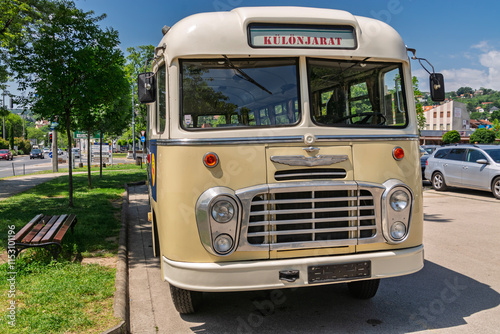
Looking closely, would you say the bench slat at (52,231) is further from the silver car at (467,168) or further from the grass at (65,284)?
the silver car at (467,168)

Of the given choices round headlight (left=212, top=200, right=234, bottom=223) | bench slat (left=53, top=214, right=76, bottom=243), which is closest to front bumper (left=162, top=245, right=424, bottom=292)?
round headlight (left=212, top=200, right=234, bottom=223)

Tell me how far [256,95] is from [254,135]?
0.41 metres

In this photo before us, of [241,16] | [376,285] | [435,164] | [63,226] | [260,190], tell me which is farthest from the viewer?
[435,164]

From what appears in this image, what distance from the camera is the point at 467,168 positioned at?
14.6 metres

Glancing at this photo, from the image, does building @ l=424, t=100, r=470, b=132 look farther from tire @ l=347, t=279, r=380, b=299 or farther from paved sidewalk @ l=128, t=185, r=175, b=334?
tire @ l=347, t=279, r=380, b=299

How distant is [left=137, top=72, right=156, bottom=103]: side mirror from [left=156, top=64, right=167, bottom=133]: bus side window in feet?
0.28

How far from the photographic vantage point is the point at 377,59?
4531mm

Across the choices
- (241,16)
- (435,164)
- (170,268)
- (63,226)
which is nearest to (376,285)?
(170,268)

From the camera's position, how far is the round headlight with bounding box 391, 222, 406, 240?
4236 millimetres

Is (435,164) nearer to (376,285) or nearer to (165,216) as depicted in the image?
(376,285)

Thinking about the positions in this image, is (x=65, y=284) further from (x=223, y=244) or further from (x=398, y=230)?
(x=398, y=230)

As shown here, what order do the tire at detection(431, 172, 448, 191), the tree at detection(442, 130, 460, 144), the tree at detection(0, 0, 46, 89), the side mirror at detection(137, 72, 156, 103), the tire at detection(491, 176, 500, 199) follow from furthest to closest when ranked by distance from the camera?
1. the tree at detection(442, 130, 460, 144)
2. the tire at detection(431, 172, 448, 191)
3. the tire at detection(491, 176, 500, 199)
4. the tree at detection(0, 0, 46, 89)
5. the side mirror at detection(137, 72, 156, 103)

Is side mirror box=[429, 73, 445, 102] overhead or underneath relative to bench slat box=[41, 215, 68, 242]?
overhead

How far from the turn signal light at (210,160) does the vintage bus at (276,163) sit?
13 millimetres
